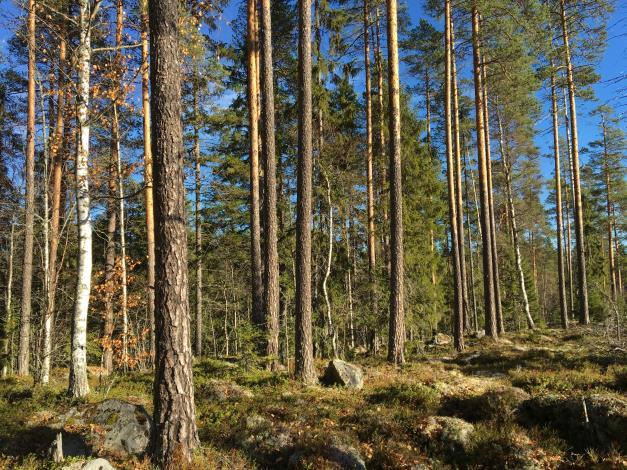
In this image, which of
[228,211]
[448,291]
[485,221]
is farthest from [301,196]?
[448,291]

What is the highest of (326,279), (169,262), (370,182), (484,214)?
(370,182)

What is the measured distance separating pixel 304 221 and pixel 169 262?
5401 mm

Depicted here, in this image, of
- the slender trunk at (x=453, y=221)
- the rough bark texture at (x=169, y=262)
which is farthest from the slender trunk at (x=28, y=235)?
the slender trunk at (x=453, y=221)

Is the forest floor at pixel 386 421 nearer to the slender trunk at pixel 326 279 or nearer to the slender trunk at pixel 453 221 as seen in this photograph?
the slender trunk at pixel 326 279

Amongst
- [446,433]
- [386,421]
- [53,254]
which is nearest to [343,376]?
[386,421]

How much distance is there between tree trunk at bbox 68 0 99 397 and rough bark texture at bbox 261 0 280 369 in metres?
4.64

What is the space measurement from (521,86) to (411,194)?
6.52 metres

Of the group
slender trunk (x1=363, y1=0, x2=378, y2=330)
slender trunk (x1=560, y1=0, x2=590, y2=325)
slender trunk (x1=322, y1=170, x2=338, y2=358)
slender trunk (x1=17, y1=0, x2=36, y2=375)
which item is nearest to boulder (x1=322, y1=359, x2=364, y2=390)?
slender trunk (x1=322, y1=170, x2=338, y2=358)

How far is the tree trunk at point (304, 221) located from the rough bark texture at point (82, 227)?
471 centimetres

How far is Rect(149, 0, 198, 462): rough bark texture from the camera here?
4.77 metres

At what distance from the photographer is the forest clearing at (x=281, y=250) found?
540 cm

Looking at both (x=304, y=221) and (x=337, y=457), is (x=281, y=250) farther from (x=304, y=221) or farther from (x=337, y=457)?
(x=337, y=457)

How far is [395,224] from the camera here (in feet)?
40.2

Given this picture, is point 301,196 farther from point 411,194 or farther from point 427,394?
point 411,194
